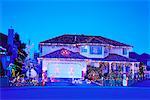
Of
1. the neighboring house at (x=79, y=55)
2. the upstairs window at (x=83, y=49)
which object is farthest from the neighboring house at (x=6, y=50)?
the upstairs window at (x=83, y=49)

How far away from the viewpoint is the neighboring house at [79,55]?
1284cm

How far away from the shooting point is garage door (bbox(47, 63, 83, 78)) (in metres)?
12.9

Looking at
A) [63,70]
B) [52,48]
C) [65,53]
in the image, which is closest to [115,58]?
[65,53]

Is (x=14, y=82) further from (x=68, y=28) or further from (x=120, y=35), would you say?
(x=120, y=35)

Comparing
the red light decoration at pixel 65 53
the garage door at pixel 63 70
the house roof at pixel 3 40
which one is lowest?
the garage door at pixel 63 70

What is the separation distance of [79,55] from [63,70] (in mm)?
834

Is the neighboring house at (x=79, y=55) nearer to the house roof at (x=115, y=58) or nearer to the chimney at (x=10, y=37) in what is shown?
the house roof at (x=115, y=58)

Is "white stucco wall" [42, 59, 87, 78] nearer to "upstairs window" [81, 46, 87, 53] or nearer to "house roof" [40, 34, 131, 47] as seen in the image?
"upstairs window" [81, 46, 87, 53]

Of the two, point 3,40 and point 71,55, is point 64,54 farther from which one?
point 3,40

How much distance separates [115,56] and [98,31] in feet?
5.02

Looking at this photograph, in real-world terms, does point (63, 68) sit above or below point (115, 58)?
below

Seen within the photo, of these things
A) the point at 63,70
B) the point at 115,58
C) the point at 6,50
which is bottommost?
the point at 63,70

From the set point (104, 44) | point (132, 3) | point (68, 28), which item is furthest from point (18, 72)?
point (132, 3)

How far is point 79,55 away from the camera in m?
13.5
